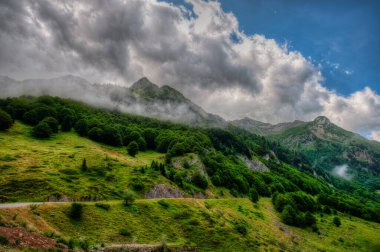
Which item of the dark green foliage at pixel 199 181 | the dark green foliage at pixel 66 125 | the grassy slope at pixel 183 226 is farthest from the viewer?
the dark green foliage at pixel 66 125

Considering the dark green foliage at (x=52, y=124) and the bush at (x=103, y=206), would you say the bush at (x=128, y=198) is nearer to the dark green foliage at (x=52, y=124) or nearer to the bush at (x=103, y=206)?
the bush at (x=103, y=206)

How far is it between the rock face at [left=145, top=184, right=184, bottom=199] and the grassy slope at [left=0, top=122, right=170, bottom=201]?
6.80 ft

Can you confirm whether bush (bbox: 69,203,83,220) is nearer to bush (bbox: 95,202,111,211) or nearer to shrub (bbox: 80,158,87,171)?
bush (bbox: 95,202,111,211)

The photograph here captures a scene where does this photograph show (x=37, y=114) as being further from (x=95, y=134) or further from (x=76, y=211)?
(x=76, y=211)

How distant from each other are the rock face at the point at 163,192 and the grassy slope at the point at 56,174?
207 cm

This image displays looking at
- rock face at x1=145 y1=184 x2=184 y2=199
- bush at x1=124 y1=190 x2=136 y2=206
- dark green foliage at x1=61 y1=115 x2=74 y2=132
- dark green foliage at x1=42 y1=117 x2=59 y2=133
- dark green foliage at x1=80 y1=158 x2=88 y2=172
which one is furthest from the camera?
dark green foliage at x1=61 y1=115 x2=74 y2=132

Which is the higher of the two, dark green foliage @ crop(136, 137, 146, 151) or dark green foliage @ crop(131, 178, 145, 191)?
dark green foliage @ crop(136, 137, 146, 151)

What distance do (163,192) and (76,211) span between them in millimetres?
38787

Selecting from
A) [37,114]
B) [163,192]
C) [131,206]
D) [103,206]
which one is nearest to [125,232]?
[103,206]

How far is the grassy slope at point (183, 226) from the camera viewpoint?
4056 cm

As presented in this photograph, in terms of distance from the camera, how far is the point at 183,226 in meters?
56.9

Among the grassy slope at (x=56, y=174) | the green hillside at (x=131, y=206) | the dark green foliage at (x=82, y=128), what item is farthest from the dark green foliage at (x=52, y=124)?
the grassy slope at (x=56, y=174)

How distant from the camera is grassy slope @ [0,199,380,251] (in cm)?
4056

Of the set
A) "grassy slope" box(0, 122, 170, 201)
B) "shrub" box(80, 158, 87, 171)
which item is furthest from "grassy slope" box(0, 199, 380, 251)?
"shrub" box(80, 158, 87, 171)
